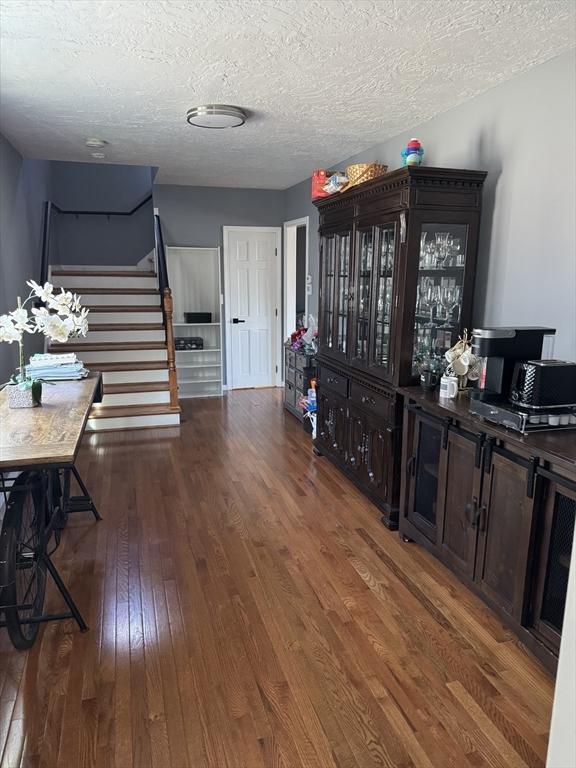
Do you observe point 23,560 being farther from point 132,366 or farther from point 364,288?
point 132,366

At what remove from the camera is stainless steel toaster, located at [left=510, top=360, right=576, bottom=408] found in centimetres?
222

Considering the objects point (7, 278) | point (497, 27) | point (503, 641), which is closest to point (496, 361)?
point (503, 641)

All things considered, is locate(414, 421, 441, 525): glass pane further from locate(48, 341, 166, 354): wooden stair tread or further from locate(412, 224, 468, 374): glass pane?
locate(48, 341, 166, 354): wooden stair tread

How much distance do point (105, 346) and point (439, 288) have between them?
398 cm

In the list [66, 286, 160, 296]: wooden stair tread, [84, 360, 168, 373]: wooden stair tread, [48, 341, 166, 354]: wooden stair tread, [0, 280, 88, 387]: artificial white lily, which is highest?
[66, 286, 160, 296]: wooden stair tread

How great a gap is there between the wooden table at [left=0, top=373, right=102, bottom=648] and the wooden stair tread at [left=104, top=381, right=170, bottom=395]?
235 centimetres

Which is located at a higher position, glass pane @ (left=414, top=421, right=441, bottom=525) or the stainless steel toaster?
the stainless steel toaster

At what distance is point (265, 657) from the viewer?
220cm

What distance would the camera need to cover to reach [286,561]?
9.59ft

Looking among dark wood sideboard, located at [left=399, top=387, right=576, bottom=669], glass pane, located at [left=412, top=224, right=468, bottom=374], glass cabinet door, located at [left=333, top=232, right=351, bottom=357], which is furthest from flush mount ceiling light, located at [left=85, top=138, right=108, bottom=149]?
dark wood sideboard, located at [left=399, top=387, right=576, bottom=669]

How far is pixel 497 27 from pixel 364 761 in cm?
295

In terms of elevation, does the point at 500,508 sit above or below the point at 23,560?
above

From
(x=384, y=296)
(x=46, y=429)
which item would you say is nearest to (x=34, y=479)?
(x=46, y=429)

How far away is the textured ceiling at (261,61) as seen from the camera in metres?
2.15
